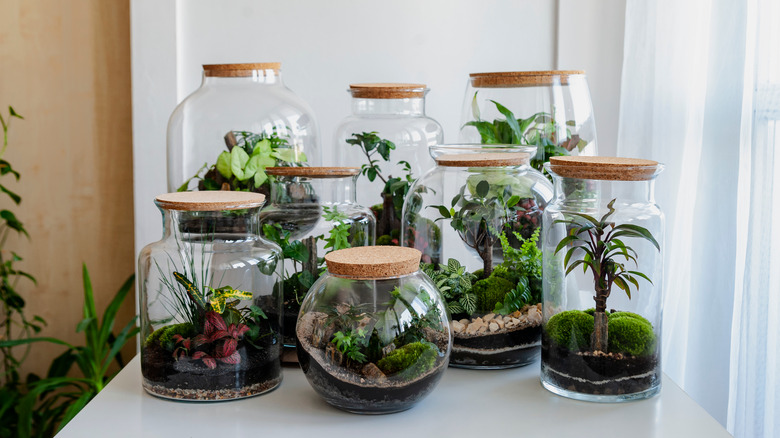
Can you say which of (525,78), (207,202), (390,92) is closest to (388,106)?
(390,92)

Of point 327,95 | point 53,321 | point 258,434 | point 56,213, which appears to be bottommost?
point 53,321

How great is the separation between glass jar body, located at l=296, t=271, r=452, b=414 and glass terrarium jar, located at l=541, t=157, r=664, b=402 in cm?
19

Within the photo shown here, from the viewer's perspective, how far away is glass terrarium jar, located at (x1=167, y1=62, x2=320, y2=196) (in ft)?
4.49

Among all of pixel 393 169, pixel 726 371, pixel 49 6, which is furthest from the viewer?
pixel 49 6

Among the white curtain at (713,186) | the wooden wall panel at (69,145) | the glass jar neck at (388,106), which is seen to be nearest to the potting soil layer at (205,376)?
the glass jar neck at (388,106)

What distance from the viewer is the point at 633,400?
0.97 m

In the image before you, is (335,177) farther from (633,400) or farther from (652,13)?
(652,13)

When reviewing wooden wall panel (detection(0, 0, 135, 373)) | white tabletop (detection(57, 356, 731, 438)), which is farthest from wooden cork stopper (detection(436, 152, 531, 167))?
wooden wall panel (detection(0, 0, 135, 373))

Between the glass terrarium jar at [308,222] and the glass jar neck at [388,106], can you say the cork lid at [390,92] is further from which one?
the glass terrarium jar at [308,222]

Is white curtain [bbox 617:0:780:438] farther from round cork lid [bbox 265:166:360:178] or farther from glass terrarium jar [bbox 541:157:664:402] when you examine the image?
round cork lid [bbox 265:166:360:178]

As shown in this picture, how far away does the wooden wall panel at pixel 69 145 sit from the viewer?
2078mm

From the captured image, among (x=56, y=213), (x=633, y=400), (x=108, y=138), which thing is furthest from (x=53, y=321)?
(x=633, y=400)

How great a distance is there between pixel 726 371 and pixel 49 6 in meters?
2.07

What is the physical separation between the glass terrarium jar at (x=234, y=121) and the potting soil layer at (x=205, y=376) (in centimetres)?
43
